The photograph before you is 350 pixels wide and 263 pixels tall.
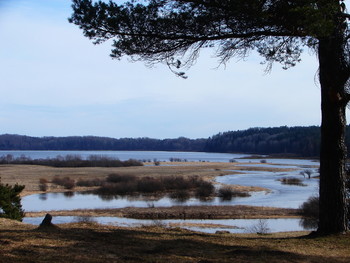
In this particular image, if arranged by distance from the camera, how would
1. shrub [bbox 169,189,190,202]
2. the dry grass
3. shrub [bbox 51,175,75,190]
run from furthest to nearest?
the dry grass
shrub [bbox 51,175,75,190]
shrub [bbox 169,189,190,202]

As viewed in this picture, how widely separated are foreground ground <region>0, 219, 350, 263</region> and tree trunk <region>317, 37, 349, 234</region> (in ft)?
1.60

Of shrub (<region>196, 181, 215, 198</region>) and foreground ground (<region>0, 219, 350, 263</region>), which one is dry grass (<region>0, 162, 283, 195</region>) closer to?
shrub (<region>196, 181, 215, 198</region>)

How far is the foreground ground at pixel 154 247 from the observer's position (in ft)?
21.1

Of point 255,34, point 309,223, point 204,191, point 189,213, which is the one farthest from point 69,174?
point 255,34

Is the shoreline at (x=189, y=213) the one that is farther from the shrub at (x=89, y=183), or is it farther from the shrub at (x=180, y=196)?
the shrub at (x=89, y=183)

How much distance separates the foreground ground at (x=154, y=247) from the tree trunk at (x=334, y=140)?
0.49m

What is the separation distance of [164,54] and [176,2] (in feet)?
4.18

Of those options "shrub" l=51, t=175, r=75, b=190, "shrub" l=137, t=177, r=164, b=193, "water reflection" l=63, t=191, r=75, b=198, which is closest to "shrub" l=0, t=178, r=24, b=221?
"water reflection" l=63, t=191, r=75, b=198

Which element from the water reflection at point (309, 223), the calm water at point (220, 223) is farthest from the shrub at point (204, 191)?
the water reflection at point (309, 223)

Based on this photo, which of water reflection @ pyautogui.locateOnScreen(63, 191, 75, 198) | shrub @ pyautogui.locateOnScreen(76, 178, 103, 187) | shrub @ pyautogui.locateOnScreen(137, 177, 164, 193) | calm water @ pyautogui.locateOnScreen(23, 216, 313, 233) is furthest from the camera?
shrub @ pyautogui.locateOnScreen(76, 178, 103, 187)

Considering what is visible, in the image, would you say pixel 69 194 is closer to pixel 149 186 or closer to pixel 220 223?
pixel 149 186

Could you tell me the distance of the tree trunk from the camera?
896 centimetres

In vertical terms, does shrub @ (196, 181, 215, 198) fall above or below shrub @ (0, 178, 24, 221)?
below

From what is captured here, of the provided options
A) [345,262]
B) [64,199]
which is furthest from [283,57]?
[64,199]
